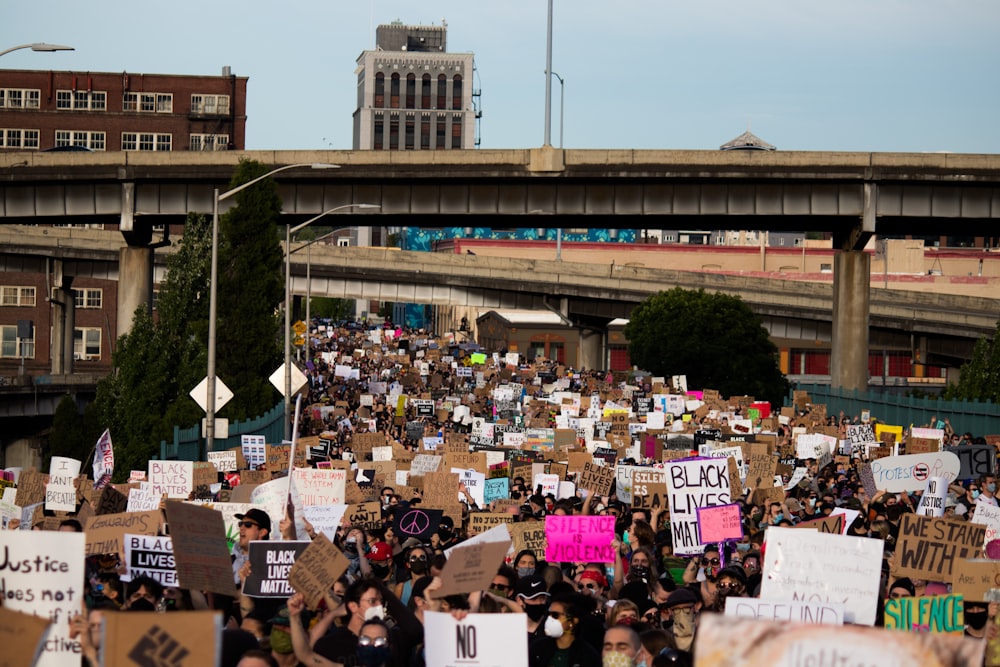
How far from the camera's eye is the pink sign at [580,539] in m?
13.9

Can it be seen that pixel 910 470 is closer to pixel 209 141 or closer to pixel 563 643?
pixel 563 643

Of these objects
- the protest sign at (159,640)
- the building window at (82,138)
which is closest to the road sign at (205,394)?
the protest sign at (159,640)

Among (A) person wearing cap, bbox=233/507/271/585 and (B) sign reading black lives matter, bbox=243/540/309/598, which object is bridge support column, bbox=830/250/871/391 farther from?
(B) sign reading black lives matter, bbox=243/540/309/598

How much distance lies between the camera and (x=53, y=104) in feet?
365

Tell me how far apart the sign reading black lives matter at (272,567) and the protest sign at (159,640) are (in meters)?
4.69

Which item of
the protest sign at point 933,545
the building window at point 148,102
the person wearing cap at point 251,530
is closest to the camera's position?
the person wearing cap at point 251,530

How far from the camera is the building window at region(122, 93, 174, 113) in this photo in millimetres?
112375

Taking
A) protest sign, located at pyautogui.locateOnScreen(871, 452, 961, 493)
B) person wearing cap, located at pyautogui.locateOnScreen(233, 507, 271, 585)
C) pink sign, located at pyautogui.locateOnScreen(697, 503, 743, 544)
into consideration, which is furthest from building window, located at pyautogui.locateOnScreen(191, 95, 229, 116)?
person wearing cap, located at pyautogui.locateOnScreen(233, 507, 271, 585)

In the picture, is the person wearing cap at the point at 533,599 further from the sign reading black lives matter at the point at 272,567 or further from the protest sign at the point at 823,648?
the protest sign at the point at 823,648

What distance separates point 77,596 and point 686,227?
54.2m

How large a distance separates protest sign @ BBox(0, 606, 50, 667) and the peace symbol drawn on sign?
356 inches

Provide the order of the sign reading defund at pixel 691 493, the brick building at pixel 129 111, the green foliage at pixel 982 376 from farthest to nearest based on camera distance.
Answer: the brick building at pixel 129 111 < the green foliage at pixel 982 376 < the sign reading defund at pixel 691 493

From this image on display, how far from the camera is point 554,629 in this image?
9.90m

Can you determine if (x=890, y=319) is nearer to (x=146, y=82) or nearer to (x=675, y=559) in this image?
(x=146, y=82)
